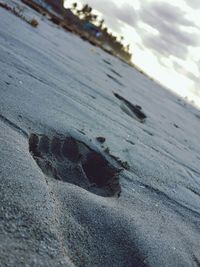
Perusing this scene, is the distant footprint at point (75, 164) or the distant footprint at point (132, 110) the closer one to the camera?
the distant footprint at point (75, 164)

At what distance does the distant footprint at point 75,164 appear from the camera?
1.75 m

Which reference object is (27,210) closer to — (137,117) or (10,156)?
(10,156)

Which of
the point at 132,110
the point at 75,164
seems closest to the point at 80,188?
the point at 75,164

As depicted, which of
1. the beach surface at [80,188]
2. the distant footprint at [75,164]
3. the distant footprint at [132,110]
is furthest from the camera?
the distant footprint at [132,110]

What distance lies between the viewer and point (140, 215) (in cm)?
169

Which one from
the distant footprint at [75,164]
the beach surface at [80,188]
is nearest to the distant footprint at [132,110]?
the beach surface at [80,188]

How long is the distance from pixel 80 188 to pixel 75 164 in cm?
29

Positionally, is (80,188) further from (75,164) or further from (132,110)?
(132,110)

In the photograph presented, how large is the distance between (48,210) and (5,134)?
507 mm

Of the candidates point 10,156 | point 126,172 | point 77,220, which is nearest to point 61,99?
point 126,172

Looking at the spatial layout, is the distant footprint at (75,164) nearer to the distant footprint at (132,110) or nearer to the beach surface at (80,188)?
the beach surface at (80,188)

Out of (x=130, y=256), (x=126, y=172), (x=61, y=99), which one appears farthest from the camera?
(x=61, y=99)

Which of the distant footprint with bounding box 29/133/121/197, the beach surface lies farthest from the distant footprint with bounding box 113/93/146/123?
the distant footprint with bounding box 29/133/121/197

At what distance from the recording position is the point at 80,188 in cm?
165
